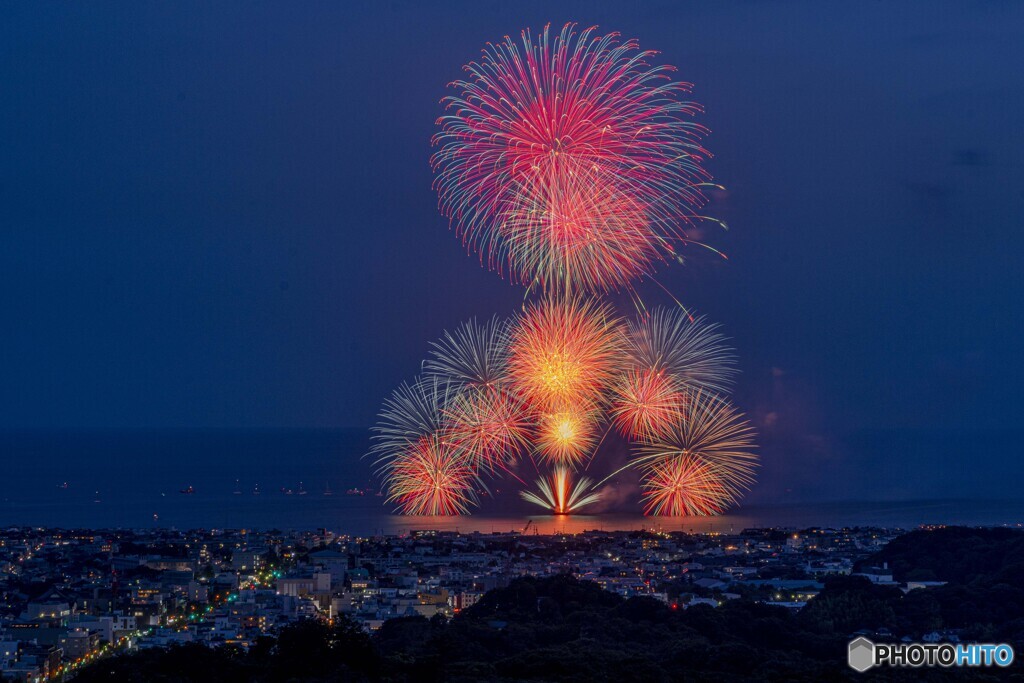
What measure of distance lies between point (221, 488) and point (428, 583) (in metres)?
60.8

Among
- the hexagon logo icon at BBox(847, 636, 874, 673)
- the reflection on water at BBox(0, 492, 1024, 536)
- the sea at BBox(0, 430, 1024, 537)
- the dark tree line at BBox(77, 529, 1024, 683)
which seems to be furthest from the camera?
the sea at BBox(0, 430, 1024, 537)

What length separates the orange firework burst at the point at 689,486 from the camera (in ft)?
79.8

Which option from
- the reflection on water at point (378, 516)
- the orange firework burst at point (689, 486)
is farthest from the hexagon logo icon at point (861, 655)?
the reflection on water at point (378, 516)

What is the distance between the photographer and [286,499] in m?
81.9

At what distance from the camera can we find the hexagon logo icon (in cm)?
1620

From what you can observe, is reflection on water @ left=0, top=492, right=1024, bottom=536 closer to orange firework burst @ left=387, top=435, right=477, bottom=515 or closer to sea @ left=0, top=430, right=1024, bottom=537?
sea @ left=0, top=430, right=1024, bottom=537

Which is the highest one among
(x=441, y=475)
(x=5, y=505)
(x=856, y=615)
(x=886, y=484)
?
(x=886, y=484)

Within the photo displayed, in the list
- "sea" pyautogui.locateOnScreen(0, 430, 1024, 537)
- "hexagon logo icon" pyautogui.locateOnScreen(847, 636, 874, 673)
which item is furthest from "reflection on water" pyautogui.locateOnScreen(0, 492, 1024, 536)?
"hexagon logo icon" pyautogui.locateOnScreen(847, 636, 874, 673)

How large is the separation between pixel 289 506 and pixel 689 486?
180 ft

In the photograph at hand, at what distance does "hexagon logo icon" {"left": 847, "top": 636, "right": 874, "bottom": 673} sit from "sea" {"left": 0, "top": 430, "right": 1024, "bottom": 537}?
38090mm

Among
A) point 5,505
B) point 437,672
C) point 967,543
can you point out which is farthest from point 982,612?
point 5,505

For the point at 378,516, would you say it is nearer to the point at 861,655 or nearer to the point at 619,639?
the point at 619,639

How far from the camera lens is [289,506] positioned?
76.8 metres

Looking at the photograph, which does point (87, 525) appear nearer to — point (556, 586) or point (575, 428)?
point (556, 586)
